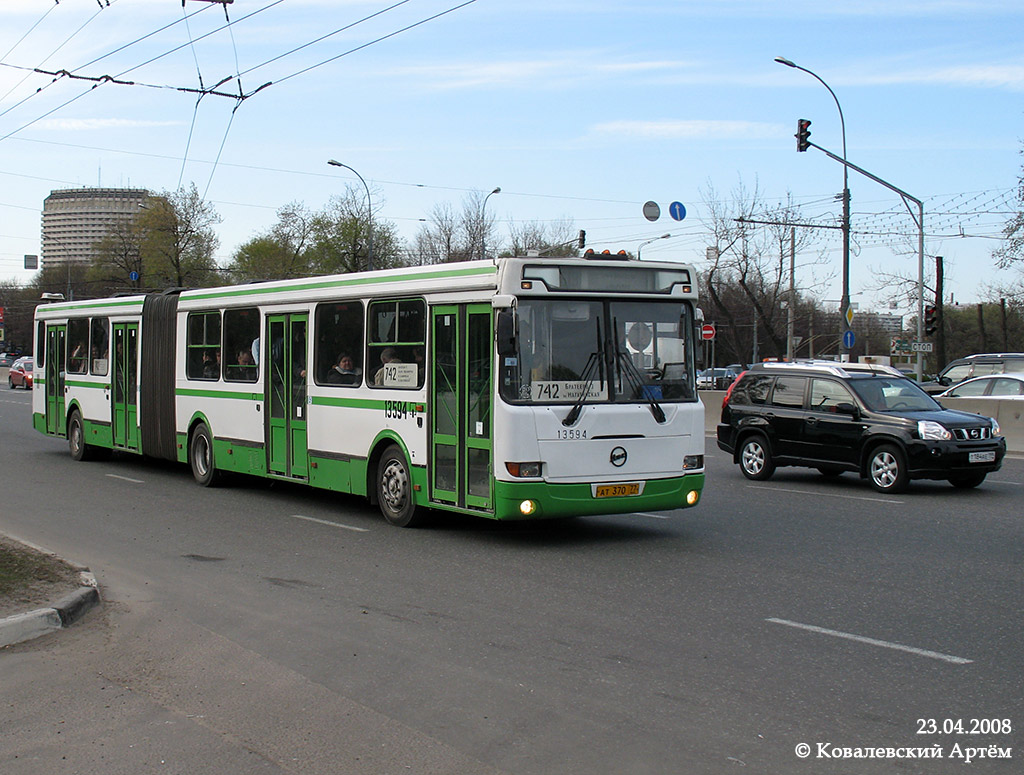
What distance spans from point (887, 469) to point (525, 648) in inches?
387

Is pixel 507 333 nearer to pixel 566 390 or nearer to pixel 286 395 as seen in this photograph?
pixel 566 390

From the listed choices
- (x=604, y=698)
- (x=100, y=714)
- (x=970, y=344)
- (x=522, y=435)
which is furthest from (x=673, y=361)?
(x=970, y=344)

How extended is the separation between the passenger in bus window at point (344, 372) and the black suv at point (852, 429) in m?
7.24

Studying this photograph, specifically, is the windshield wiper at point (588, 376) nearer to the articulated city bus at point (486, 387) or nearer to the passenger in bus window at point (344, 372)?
the articulated city bus at point (486, 387)

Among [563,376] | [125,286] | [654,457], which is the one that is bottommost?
[654,457]

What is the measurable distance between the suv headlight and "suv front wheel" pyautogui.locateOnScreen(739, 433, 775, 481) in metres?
2.49

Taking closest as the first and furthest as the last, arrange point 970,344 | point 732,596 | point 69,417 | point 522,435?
point 732,596 < point 522,435 < point 69,417 < point 970,344

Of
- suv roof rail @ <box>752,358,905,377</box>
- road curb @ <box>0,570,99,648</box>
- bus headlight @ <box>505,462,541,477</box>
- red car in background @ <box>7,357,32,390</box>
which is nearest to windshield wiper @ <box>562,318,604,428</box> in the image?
bus headlight @ <box>505,462,541,477</box>

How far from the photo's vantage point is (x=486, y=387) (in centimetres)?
1030

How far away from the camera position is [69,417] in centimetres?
2044

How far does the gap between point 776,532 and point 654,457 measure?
1803 millimetres

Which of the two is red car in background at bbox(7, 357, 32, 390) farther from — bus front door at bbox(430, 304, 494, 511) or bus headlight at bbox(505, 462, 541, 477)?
bus headlight at bbox(505, 462, 541, 477)

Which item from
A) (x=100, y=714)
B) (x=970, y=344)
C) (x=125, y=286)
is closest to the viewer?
(x=100, y=714)

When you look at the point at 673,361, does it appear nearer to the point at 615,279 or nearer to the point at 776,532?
the point at 615,279
